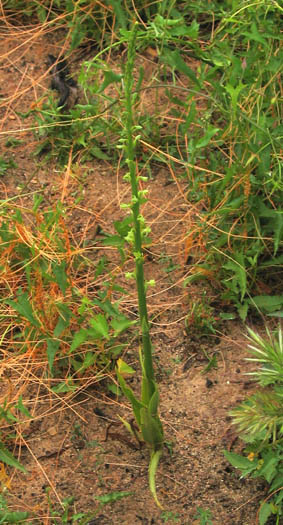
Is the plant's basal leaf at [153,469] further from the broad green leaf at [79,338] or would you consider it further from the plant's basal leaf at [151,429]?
the broad green leaf at [79,338]

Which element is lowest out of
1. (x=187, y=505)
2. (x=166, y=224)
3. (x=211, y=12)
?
(x=187, y=505)

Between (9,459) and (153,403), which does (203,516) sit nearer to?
(153,403)

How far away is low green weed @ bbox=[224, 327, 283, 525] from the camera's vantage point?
2.55 metres

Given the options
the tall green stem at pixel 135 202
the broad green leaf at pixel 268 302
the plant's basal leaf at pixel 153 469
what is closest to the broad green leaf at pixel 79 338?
the tall green stem at pixel 135 202

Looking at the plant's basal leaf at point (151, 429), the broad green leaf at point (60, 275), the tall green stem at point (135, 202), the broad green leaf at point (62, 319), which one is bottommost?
the plant's basal leaf at point (151, 429)

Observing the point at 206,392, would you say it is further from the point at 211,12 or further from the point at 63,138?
the point at 211,12

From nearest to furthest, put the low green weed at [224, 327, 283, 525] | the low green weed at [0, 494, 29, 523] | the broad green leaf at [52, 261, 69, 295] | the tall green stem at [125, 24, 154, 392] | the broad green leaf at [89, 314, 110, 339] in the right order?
1. the tall green stem at [125, 24, 154, 392]
2. the low green weed at [224, 327, 283, 525]
3. the low green weed at [0, 494, 29, 523]
4. the broad green leaf at [89, 314, 110, 339]
5. the broad green leaf at [52, 261, 69, 295]

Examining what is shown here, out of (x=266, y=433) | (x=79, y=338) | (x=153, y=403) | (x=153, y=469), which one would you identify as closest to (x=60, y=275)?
(x=79, y=338)

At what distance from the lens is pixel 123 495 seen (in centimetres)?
271

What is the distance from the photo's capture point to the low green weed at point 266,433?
2.55 metres

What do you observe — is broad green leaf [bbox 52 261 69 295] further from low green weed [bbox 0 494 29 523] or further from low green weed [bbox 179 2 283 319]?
low green weed [bbox 0 494 29 523]

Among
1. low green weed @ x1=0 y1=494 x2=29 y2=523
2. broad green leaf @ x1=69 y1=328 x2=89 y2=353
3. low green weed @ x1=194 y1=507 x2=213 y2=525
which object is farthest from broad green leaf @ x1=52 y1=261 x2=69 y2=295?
low green weed @ x1=194 y1=507 x2=213 y2=525

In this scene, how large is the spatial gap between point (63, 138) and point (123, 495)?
166 centimetres

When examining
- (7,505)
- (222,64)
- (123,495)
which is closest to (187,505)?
(123,495)
